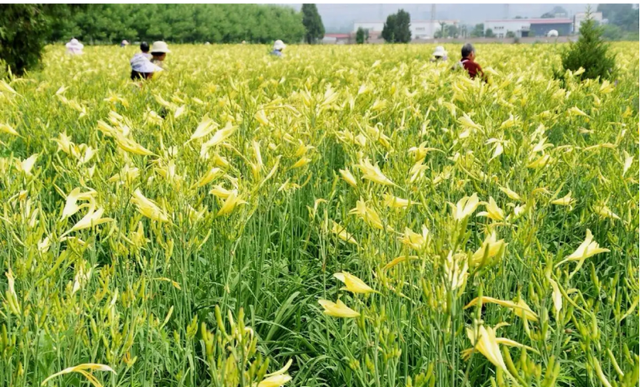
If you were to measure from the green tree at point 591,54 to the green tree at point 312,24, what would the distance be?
2992 inches

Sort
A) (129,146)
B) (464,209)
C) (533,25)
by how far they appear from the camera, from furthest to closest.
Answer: (533,25) < (129,146) < (464,209)

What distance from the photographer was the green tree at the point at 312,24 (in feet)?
271

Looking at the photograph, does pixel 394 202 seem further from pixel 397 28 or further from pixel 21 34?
pixel 397 28

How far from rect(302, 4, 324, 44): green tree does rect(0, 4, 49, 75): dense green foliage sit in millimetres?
75454

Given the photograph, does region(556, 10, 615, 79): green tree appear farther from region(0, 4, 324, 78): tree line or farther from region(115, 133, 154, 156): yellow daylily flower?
region(115, 133, 154, 156): yellow daylily flower

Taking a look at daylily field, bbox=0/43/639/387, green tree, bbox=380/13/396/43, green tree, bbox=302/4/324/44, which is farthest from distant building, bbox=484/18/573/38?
daylily field, bbox=0/43/639/387

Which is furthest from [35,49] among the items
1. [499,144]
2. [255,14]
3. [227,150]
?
[255,14]

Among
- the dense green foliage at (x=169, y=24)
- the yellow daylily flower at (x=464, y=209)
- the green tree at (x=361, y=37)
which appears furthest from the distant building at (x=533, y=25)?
the yellow daylily flower at (x=464, y=209)

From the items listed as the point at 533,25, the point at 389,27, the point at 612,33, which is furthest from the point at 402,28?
the point at 533,25

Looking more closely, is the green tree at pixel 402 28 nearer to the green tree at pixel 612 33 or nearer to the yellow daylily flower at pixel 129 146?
the green tree at pixel 612 33

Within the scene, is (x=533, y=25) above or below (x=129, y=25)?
below

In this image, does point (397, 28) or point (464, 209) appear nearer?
point (464, 209)

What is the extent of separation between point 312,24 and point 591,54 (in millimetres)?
79125

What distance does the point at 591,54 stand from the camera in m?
7.24
